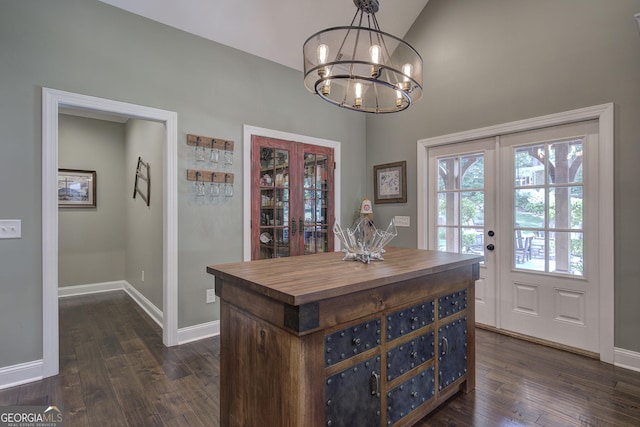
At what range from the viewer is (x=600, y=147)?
266 cm

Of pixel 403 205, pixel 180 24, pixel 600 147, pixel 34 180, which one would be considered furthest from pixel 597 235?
pixel 34 180

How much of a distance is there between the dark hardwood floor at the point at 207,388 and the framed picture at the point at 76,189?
242 cm

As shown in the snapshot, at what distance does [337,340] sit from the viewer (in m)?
1.43

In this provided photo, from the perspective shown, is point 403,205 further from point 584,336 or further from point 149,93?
point 149,93

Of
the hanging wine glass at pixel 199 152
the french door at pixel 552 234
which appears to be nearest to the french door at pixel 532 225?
the french door at pixel 552 234

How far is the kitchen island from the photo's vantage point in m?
1.31

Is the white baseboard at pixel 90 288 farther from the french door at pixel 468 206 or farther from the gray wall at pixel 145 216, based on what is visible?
the french door at pixel 468 206

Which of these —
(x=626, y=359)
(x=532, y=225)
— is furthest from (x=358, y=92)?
(x=626, y=359)

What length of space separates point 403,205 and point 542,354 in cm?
205

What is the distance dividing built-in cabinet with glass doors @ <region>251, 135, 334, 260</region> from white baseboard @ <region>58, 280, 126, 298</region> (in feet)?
9.81

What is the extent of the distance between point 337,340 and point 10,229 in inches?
97.0

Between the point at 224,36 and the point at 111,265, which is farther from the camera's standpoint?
the point at 111,265

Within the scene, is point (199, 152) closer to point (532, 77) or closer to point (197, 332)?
point (197, 332)

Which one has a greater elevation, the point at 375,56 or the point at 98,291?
the point at 375,56
